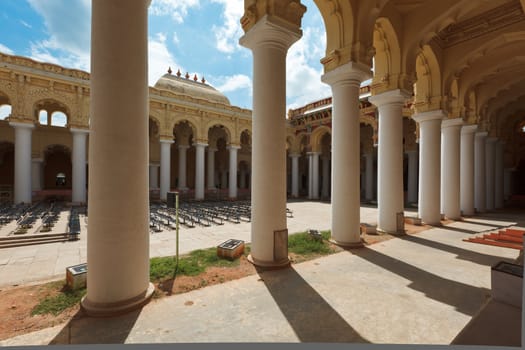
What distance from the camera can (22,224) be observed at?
30.3ft

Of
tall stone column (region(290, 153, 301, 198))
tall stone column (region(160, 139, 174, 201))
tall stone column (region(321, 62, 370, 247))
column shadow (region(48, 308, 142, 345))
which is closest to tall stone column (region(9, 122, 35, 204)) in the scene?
tall stone column (region(160, 139, 174, 201))

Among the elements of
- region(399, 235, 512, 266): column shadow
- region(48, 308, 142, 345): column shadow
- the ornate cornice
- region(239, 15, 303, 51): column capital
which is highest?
the ornate cornice

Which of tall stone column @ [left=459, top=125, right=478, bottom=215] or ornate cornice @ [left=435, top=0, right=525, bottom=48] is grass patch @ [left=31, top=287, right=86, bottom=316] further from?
tall stone column @ [left=459, top=125, right=478, bottom=215]

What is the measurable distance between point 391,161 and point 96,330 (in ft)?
27.5

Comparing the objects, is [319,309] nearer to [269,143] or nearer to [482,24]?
[269,143]

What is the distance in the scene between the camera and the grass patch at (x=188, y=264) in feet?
14.8

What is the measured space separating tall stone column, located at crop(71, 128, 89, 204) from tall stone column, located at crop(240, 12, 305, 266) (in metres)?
15.6

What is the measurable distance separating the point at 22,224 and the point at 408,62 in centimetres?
1537

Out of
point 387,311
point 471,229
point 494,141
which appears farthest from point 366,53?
point 494,141

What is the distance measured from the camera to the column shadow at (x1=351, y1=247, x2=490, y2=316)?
11.5 feet

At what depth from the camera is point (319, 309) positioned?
10.8 feet

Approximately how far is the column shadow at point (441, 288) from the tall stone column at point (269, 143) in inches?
91.3

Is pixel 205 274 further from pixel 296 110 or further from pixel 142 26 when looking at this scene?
pixel 296 110

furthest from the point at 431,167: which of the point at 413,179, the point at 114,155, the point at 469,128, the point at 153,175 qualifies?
the point at 153,175
